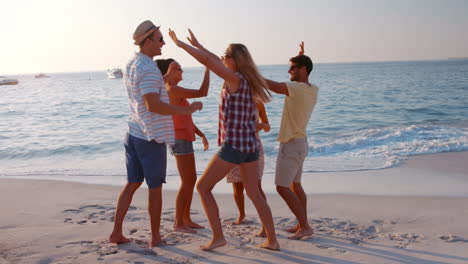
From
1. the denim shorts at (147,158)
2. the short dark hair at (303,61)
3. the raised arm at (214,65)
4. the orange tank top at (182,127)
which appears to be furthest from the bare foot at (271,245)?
the short dark hair at (303,61)

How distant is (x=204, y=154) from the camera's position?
10172 millimetres

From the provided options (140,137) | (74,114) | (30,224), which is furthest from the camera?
(74,114)

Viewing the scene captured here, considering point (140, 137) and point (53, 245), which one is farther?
point (53, 245)

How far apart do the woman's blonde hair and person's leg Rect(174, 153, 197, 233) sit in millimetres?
1141

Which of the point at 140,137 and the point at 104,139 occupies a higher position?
the point at 140,137

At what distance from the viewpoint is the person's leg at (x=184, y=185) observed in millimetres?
4199

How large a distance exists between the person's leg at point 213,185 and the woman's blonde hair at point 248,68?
24.5 inches

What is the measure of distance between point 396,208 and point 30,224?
4240mm

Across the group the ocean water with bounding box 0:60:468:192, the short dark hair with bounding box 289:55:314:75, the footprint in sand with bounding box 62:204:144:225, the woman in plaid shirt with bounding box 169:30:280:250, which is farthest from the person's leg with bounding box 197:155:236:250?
the ocean water with bounding box 0:60:468:192

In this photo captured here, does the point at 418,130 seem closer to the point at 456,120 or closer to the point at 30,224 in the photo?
the point at 456,120

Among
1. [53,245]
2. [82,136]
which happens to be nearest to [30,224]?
[53,245]

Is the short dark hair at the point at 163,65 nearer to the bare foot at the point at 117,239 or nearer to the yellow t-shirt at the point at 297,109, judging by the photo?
the yellow t-shirt at the point at 297,109

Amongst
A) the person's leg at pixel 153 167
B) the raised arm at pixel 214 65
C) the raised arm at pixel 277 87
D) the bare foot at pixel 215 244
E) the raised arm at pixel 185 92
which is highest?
the raised arm at pixel 214 65

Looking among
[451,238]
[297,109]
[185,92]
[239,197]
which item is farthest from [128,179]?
[451,238]
